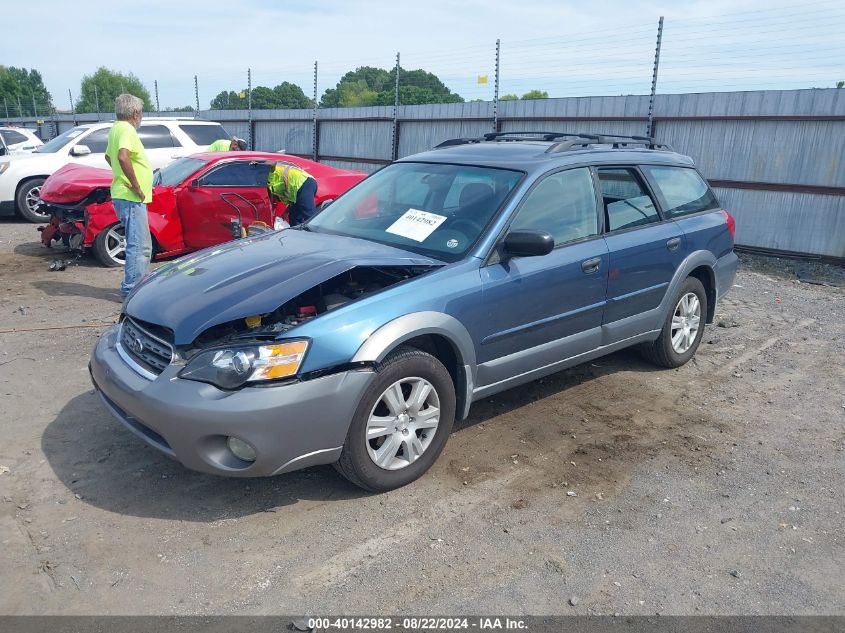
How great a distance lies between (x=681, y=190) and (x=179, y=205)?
5.87m

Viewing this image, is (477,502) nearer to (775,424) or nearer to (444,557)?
(444,557)

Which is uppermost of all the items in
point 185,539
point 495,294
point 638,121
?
point 638,121

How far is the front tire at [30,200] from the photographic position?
1234 centimetres

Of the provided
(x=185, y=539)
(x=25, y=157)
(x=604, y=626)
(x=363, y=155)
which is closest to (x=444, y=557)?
(x=604, y=626)

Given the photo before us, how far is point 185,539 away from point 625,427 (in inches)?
111

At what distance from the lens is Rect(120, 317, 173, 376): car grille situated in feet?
11.6

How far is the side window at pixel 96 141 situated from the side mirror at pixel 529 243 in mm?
10995

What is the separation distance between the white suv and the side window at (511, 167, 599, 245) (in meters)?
9.90

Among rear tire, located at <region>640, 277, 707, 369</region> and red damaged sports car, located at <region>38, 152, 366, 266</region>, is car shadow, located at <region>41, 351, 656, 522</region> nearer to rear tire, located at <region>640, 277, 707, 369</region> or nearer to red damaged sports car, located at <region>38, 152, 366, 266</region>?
rear tire, located at <region>640, 277, 707, 369</region>

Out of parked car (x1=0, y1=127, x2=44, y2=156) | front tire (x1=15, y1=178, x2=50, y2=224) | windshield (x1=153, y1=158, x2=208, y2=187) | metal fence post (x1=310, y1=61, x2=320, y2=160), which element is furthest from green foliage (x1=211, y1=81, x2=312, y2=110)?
windshield (x1=153, y1=158, x2=208, y2=187)

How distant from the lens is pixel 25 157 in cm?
1225

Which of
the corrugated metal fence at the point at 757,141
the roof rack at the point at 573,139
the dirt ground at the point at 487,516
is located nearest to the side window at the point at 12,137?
the corrugated metal fence at the point at 757,141

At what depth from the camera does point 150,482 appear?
148 inches

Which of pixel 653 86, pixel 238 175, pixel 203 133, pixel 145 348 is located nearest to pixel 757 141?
pixel 653 86
